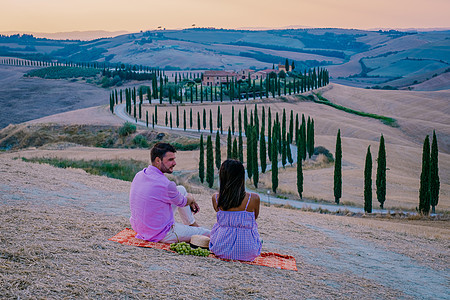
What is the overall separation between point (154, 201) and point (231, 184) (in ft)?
5.25

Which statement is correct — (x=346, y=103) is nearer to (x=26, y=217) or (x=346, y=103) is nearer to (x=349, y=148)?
(x=349, y=148)

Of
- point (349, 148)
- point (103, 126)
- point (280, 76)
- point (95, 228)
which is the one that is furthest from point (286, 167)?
point (280, 76)

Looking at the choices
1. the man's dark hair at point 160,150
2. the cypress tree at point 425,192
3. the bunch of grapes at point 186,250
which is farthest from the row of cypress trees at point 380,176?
the man's dark hair at point 160,150

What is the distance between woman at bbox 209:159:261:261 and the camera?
27.4ft

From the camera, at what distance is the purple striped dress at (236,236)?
8.59 meters

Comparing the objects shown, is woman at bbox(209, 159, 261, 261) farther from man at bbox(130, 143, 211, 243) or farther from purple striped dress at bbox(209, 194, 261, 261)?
man at bbox(130, 143, 211, 243)

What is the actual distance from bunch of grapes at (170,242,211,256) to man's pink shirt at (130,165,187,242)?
404mm

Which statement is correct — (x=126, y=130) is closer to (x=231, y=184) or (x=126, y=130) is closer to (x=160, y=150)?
(x=160, y=150)

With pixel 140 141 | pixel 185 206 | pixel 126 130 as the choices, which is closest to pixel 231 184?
pixel 185 206

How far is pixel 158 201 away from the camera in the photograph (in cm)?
887

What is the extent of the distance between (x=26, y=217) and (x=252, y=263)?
5.15 metres

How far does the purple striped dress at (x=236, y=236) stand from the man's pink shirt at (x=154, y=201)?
88 centimetres

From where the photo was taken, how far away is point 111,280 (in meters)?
6.99

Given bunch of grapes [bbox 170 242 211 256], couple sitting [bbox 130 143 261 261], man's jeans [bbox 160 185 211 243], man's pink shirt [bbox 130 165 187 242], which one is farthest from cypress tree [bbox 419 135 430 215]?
man's pink shirt [bbox 130 165 187 242]
